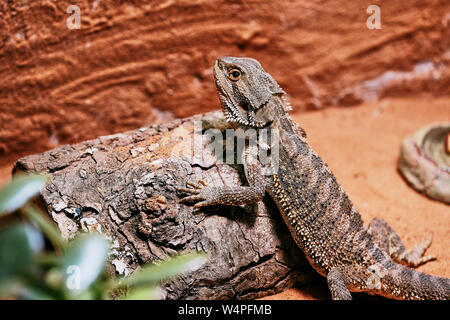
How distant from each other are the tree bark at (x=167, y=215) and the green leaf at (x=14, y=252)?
5.07 feet

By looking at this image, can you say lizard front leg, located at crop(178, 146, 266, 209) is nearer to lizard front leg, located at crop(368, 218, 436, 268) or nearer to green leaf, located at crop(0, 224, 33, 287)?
lizard front leg, located at crop(368, 218, 436, 268)

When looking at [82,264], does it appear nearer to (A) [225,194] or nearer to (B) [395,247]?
(A) [225,194]

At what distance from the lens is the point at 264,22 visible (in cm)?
549

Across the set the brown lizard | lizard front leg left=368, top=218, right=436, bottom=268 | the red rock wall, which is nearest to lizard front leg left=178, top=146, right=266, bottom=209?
the brown lizard

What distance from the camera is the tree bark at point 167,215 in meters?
3.18

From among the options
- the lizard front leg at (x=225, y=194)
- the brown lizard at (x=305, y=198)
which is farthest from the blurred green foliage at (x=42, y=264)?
the brown lizard at (x=305, y=198)

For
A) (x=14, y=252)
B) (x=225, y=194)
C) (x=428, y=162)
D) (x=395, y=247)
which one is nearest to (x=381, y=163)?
(x=428, y=162)

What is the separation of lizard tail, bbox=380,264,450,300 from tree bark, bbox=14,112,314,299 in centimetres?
66

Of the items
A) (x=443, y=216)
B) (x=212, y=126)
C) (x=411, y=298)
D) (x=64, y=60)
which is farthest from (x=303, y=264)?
(x=64, y=60)

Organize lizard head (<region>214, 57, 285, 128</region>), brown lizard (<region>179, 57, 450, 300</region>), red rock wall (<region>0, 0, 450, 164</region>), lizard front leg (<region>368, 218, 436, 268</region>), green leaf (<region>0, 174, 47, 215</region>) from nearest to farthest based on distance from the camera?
green leaf (<region>0, 174, 47, 215</region>) → brown lizard (<region>179, 57, 450, 300</region>) → lizard head (<region>214, 57, 285, 128</region>) → lizard front leg (<region>368, 218, 436, 268</region>) → red rock wall (<region>0, 0, 450, 164</region>)

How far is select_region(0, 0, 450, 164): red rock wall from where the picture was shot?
466 cm

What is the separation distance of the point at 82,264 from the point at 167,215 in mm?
1348

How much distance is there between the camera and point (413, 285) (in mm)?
3389

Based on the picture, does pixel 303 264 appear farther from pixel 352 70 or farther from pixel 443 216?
pixel 352 70
